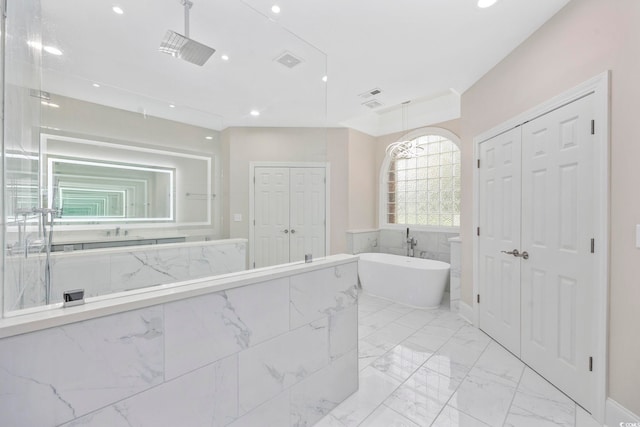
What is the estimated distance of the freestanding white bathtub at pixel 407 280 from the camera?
344cm

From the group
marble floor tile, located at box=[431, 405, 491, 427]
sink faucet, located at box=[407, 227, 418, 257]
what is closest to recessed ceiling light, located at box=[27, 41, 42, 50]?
marble floor tile, located at box=[431, 405, 491, 427]

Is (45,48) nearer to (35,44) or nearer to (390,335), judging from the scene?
(35,44)

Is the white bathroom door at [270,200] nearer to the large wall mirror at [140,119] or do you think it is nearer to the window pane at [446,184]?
the large wall mirror at [140,119]

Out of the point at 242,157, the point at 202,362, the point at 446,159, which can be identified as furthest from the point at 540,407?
the point at 242,157

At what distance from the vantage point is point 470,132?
307cm

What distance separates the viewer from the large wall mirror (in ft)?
4.20

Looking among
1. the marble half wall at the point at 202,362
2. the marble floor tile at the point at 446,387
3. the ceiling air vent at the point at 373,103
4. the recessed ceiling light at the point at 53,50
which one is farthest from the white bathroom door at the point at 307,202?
the recessed ceiling light at the point at 53,50

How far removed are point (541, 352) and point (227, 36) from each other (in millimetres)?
3478

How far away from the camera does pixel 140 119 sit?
3039 millimetres

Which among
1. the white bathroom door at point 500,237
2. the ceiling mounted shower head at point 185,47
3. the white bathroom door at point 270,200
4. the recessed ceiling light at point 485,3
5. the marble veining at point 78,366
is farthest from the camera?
the white bathroom door at point 270,200

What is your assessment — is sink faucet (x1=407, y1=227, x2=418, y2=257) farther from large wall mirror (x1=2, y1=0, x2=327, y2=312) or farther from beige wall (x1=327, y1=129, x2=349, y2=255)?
large wall mirror (x1=2, y1=0, x2=327, y2=312)

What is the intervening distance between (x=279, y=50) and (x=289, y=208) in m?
1.70

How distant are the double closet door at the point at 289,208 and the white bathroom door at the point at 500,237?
1.66 meters

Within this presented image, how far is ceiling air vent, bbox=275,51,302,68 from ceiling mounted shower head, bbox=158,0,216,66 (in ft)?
1.89
